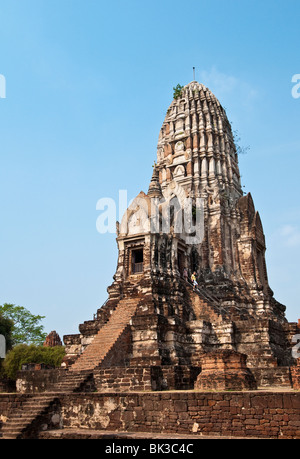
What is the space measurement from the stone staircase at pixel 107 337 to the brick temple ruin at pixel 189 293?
6 centimetres

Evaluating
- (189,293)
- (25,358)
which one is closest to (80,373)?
(189,293)

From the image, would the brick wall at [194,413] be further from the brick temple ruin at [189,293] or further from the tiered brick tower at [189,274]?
the tiered brick tower at [189,274]

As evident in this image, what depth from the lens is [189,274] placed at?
24.3 meters

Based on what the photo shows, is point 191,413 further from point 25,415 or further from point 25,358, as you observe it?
point 25,358

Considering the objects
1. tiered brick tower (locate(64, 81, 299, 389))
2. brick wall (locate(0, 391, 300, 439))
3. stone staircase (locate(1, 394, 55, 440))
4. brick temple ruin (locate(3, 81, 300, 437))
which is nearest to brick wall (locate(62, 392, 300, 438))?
brick wall (locate(0, 391, 300, 439))

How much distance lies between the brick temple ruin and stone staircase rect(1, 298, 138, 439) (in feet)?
0.21

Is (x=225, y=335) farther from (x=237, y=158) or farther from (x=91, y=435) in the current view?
(x=237, y=158)

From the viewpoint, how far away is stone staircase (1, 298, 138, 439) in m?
12.5

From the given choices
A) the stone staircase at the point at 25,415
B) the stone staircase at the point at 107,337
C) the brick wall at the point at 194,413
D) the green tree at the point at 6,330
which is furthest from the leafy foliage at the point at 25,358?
the brick wall at the point at 194,413

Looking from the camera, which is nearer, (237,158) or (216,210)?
(216,210)

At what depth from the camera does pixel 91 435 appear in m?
10.9

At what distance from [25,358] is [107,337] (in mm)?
12136
